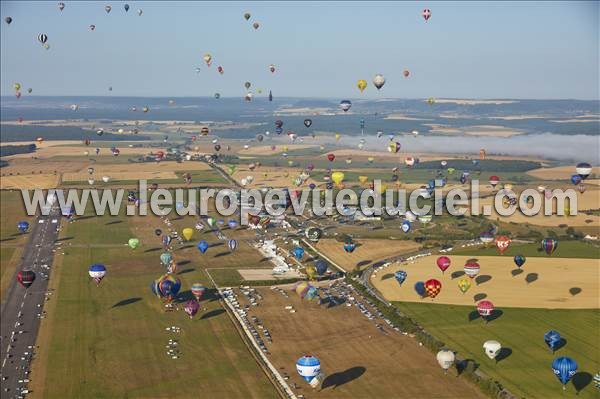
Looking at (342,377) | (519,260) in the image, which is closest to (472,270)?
(519,260)

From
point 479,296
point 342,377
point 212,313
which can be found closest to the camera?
point 342,377

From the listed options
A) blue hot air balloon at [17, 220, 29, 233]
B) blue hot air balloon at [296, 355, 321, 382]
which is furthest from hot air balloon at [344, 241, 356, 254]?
blue hot air balloon at [17, 220, 29, 233]

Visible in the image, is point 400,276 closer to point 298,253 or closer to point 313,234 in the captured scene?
point 298,253

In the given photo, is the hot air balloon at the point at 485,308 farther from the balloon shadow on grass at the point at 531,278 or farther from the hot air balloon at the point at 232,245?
the hot air balloon at the point at 232,245

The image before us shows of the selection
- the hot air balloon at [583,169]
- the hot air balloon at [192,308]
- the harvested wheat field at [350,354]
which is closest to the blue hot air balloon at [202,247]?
the harvested wheat field at [350,354]

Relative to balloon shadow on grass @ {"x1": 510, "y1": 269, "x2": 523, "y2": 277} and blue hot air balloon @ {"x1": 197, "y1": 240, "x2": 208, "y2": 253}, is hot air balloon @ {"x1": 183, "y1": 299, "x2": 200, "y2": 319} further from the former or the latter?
balloon shadow on grass @ {"x1": 510, "y1": 269, "x2": 523, "y2": 277}

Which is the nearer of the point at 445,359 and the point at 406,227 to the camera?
the point at 445,359

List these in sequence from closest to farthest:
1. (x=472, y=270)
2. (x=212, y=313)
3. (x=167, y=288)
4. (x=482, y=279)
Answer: (x=212, y=313) → (x=167, y=288) → (x=472, y=270) → (x=482, y=279)

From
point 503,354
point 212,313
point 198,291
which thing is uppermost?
point 198,291
